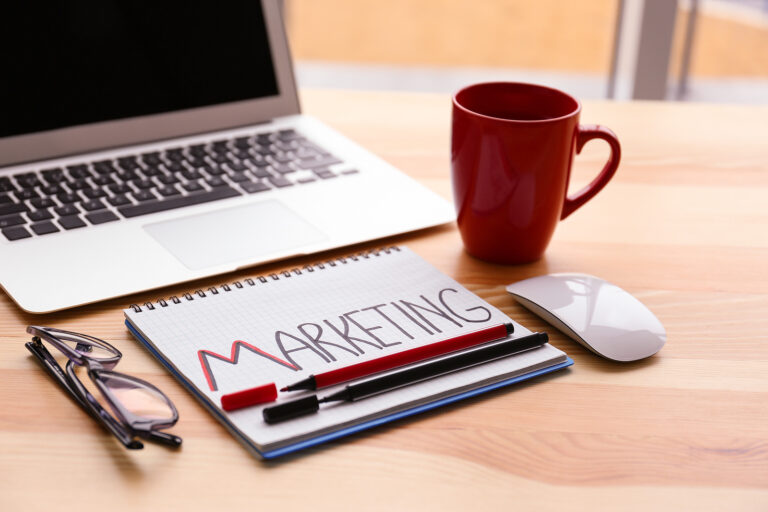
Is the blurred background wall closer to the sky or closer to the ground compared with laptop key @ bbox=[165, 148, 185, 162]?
closer to the ground

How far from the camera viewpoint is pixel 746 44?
192 inches

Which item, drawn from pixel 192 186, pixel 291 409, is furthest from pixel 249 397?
pixel 192 186

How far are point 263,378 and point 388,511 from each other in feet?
0.45

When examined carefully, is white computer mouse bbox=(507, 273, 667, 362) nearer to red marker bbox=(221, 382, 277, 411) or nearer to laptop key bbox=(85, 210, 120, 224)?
red marker bbox=(221, 382, 277, 411)

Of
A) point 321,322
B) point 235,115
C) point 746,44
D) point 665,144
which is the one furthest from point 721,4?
point 321,322

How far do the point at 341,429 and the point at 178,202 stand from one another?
0.38 m

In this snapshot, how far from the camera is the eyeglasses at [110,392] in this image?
0.49 m

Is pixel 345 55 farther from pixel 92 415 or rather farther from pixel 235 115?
pixel 92 415

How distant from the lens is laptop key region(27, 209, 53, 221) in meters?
0.75

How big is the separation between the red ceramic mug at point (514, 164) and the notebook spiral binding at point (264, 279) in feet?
0.29

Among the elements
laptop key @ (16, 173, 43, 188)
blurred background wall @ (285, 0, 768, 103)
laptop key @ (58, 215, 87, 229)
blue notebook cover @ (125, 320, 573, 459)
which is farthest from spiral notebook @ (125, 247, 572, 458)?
blurred background wall @ (285, 0, 768, 103)

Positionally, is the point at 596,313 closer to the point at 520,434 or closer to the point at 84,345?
the point at 520,434

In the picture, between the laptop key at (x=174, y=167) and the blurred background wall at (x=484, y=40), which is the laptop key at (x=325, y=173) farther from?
the blurred background wall at (x=484, y=40)

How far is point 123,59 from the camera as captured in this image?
2.99ft
